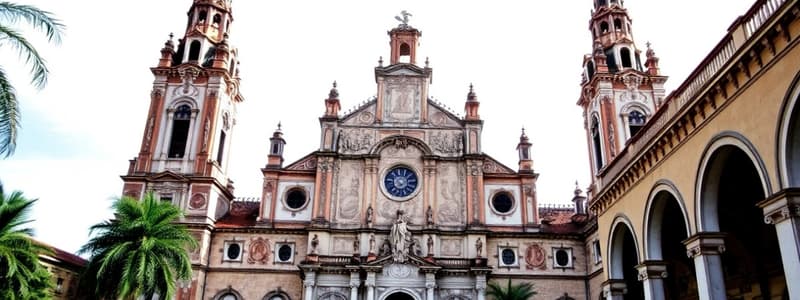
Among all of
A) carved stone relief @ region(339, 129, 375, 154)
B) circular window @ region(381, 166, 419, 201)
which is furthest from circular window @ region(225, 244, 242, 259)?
circular window @ region(381, 166, 419, 201)

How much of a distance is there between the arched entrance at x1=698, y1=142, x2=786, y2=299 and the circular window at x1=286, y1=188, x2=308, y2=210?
75.4 ft

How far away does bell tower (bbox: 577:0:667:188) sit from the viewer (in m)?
33.9

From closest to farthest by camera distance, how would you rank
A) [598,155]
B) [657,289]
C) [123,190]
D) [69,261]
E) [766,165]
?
[766,165] < [657,289] < [69,261] < [123,190] < [598,155]

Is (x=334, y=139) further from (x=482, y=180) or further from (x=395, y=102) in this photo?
(x=482, y=180)

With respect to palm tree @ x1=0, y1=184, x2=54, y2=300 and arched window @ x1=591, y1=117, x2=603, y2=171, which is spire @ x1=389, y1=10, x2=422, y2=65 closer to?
arched window @ x1=591, y1=117, x2=603, y2=171

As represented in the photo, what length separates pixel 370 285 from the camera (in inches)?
1184

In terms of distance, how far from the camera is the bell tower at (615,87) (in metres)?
33.9

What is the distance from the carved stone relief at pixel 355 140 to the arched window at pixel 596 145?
1415cm

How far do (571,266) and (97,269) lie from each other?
988 inches

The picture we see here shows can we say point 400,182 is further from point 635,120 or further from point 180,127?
point 635,120

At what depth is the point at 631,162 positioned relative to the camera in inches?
672

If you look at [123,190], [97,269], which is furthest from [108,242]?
[123,190]

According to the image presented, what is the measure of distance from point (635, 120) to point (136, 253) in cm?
2817

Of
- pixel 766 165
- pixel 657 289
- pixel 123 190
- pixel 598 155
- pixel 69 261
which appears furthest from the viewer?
pixel 598 155
